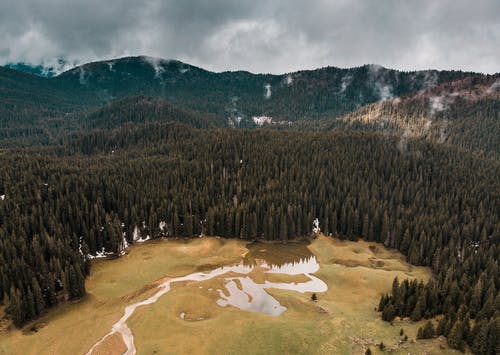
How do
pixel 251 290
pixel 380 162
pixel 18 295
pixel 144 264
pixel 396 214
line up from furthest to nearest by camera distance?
pixel 380 162, pixel 396 214, pixel 144 264, pixel 251 290, pixel 18 295

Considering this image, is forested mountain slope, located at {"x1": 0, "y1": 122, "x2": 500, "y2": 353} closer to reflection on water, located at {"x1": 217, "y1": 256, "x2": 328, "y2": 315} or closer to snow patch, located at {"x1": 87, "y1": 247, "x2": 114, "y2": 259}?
snow patch, located at {"x1": 87, "y1": 247, "x2": 114, "y2": 259}

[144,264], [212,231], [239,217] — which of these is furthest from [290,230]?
[144,264]

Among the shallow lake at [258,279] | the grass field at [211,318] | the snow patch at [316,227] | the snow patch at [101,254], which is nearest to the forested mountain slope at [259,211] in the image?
the snow patch at [101,254]

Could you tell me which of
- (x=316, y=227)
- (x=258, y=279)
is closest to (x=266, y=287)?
(x=258, y=279)

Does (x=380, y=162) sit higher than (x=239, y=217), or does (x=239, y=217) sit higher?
(x=380, y=162)

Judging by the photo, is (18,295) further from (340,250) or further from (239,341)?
(340,250)

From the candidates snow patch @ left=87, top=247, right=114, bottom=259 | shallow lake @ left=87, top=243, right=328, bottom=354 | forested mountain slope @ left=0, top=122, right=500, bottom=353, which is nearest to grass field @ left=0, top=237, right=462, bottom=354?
shallow lake @ left=87, top=243, right=328, bottom=354
